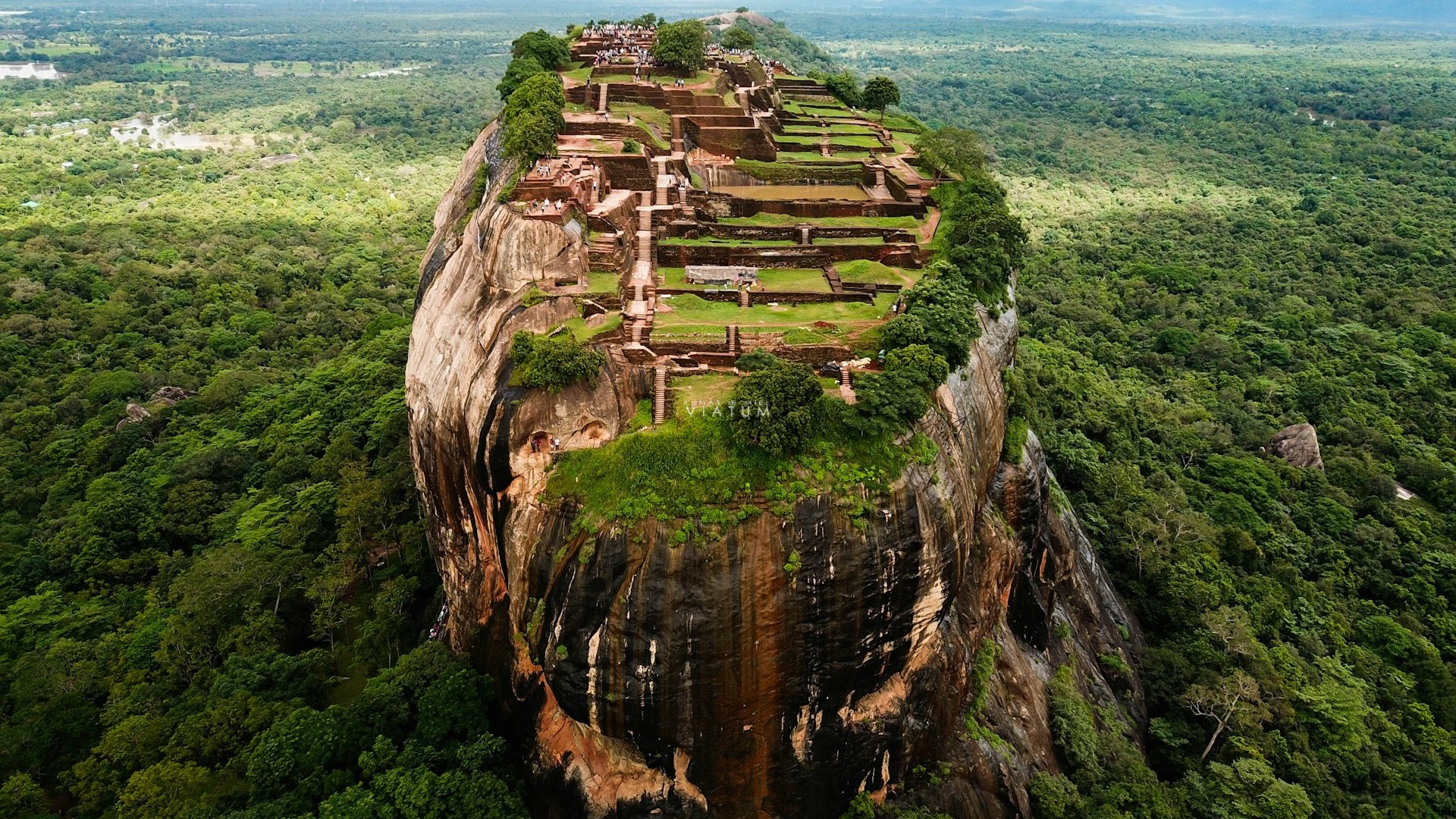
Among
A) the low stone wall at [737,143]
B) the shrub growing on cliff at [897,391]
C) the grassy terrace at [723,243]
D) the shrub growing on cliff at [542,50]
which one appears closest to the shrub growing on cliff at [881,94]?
the low stone wall at [737,143]

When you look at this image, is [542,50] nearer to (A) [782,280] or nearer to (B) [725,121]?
(B) [725,121]

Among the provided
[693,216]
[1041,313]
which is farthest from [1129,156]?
[693,216]

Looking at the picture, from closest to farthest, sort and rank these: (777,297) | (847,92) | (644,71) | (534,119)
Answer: (777,297), (534,119), (644,71), (847,92)

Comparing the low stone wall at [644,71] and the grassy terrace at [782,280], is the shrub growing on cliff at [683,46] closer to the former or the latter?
the low stone wall at [644,71]

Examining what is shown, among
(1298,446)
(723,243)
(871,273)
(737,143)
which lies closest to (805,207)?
(723,243)

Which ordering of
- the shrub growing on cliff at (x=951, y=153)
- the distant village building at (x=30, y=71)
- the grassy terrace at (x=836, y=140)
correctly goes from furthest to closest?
1. the distant village building at (x=30, y=71)
2. the grassy terrace at (x=836, y=140)
3. the shrub growing on cliff at (x=951, y=153)

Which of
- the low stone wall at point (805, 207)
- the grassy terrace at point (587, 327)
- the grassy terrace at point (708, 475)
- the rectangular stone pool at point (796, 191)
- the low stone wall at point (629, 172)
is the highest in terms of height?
the low stone wall at point (629, 172)
